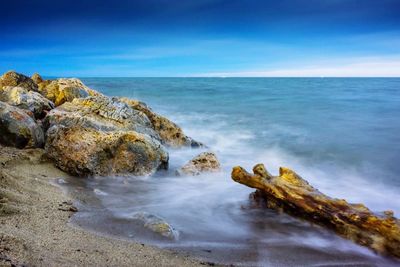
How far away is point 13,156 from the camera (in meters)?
6.82

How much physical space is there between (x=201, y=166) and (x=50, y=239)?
475 centimetres

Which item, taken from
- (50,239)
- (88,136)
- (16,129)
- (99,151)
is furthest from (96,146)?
(50,239)


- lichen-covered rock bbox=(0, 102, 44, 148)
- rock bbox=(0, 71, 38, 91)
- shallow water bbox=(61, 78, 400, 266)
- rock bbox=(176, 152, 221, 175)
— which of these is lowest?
shallow water bbox=(61, 78, 400, 266)

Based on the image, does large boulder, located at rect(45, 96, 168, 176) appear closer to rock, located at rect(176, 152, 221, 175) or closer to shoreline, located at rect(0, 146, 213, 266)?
rock, located at rect(176, 152, 221, 175)

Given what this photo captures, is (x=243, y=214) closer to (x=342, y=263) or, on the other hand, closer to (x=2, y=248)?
(x=342, y=263)

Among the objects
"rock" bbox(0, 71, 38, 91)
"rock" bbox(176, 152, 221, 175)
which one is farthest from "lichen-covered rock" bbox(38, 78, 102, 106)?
"rock" bbox(176, 152, 221, 175)

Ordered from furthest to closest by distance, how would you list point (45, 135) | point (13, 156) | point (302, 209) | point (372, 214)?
point (45, 135) < point (13, 156) < point (302, 209) < point (372, 214)

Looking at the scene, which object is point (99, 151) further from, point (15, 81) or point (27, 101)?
point (15, 81)

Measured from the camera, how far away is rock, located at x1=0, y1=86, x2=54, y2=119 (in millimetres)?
8977

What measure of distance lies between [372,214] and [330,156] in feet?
23.2

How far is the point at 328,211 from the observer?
5199 mm

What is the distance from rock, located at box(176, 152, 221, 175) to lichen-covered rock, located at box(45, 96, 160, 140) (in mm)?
1467

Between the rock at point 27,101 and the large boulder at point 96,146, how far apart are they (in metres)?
1.04

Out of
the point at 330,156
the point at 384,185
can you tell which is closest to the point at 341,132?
the point at 330,156
